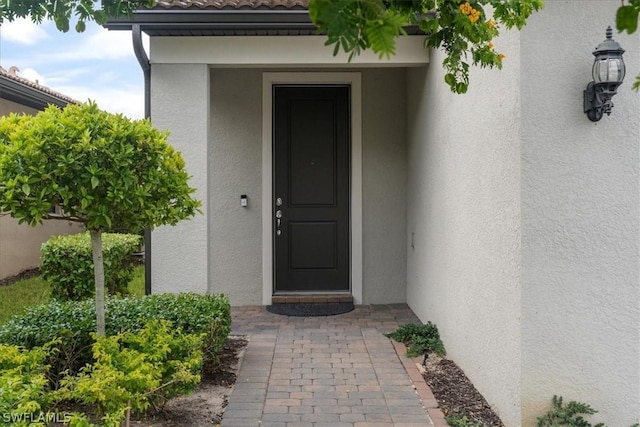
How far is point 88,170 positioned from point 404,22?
242 cm

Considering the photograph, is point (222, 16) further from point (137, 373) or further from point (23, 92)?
point (23, 92)

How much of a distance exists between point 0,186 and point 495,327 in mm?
3236

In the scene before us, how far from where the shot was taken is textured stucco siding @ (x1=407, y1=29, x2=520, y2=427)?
9.77 ft

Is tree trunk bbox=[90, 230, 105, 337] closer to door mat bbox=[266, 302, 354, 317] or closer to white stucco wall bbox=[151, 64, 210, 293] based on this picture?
white stucco wall bbox=[151, 64, 210, 293]

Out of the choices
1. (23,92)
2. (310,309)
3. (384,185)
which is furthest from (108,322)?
(23,92)

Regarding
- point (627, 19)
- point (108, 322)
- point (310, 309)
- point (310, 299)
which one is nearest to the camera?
point (627, 19)

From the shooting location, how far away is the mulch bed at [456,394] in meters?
3.21

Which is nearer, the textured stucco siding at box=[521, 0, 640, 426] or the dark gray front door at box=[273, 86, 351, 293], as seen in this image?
the textured stucco siding at box=[521, 0, 640, 426]

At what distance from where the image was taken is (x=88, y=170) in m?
3.10

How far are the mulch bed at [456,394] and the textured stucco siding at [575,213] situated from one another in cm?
41

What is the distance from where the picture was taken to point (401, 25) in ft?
4.33

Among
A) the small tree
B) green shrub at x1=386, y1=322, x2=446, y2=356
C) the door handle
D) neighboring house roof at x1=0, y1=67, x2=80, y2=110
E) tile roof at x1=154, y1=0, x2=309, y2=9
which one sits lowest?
green shrub at x1=386, y1=322, x2=446, y2=356

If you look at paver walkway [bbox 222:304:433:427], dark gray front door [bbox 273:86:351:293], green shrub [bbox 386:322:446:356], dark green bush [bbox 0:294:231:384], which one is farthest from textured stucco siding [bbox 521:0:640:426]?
dark gray front door [bbox 273:86:351:293]

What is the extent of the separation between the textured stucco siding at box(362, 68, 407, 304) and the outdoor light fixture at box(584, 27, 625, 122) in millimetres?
3688
